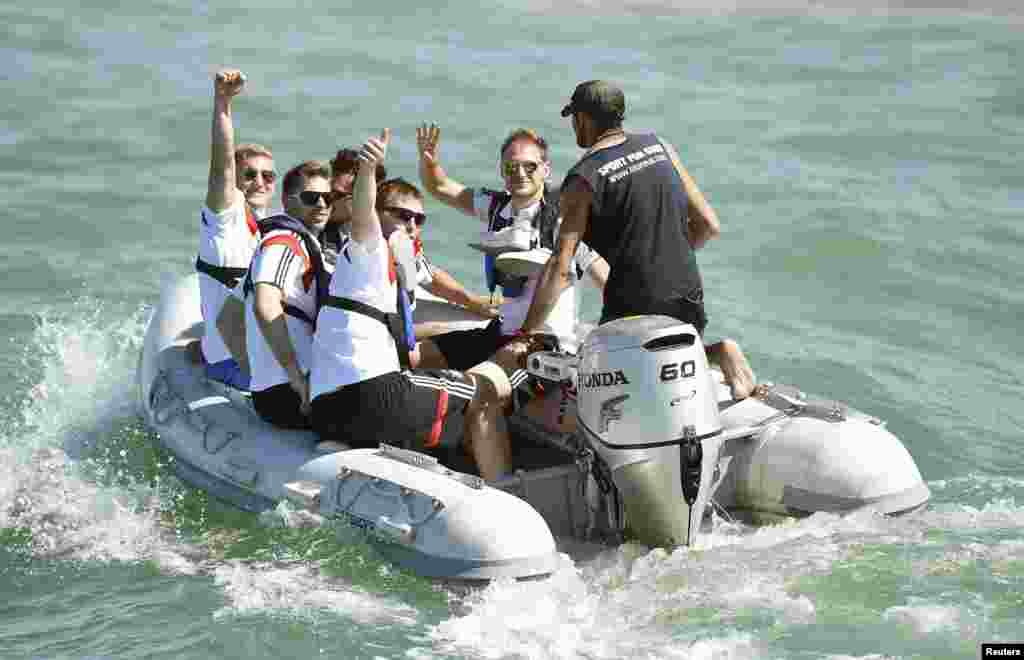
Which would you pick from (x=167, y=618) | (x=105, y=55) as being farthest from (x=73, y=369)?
(x=105, y=55)

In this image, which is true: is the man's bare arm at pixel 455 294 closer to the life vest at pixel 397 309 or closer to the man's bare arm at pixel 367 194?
the life vest at pixel 397 309

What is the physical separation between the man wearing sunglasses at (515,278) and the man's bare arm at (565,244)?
0.93 ft

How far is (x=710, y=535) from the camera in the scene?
567 centimetres

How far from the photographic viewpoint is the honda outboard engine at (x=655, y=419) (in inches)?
203

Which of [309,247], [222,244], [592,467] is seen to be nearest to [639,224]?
[592,467]

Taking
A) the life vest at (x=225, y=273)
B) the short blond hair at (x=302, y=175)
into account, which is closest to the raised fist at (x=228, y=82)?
the short blond hair at (x=302, y=175)

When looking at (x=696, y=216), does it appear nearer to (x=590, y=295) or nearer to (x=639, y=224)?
(x=639, y=224)

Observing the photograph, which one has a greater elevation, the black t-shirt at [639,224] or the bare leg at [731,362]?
the black t-shirt at [639,224]

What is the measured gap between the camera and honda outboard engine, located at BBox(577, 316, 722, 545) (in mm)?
5156

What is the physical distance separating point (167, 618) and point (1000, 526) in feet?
9.92

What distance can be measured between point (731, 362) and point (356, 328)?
140 centimetres

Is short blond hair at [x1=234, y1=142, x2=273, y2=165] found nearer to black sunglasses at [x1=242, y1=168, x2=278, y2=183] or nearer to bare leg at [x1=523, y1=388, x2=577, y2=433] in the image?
black sunglasses at [x1=242, y1=168, x2=278, y2=183]

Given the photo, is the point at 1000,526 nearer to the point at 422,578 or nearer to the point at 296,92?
the point at 422,578

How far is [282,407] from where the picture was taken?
5.92 m
